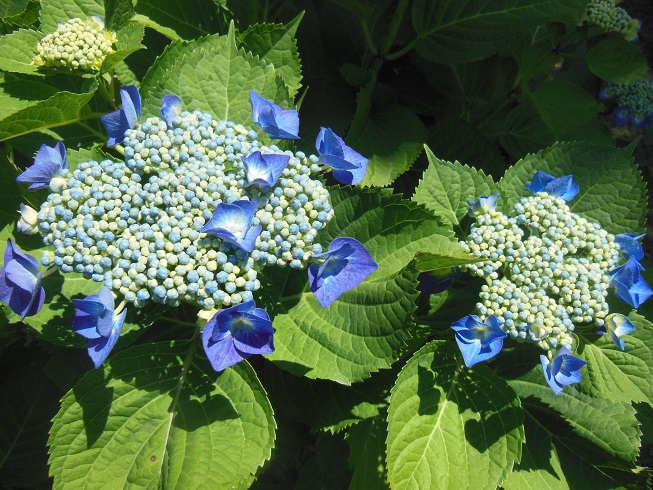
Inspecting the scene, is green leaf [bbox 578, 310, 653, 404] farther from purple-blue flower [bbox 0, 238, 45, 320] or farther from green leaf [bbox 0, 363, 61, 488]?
green leaf [bbox 0, 363, 61, 488]

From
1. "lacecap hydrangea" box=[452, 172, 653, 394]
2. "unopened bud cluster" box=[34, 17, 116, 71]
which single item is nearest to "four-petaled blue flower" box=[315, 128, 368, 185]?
"lacecap hydrangea" box=[452, 172, 653, 394]

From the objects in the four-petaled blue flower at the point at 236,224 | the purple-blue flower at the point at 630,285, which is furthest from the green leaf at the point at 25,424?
the purple-blue flower at the point at 630,285

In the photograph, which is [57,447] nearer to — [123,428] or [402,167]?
[123,428]

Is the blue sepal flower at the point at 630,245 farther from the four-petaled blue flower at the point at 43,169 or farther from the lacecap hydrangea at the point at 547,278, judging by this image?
the four-petaled blue flower at the point at 43,169

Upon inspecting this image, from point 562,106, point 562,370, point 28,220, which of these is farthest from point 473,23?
point 28,220

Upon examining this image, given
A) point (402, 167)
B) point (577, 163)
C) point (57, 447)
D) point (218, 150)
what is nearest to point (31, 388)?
Result: point (57, 447)
